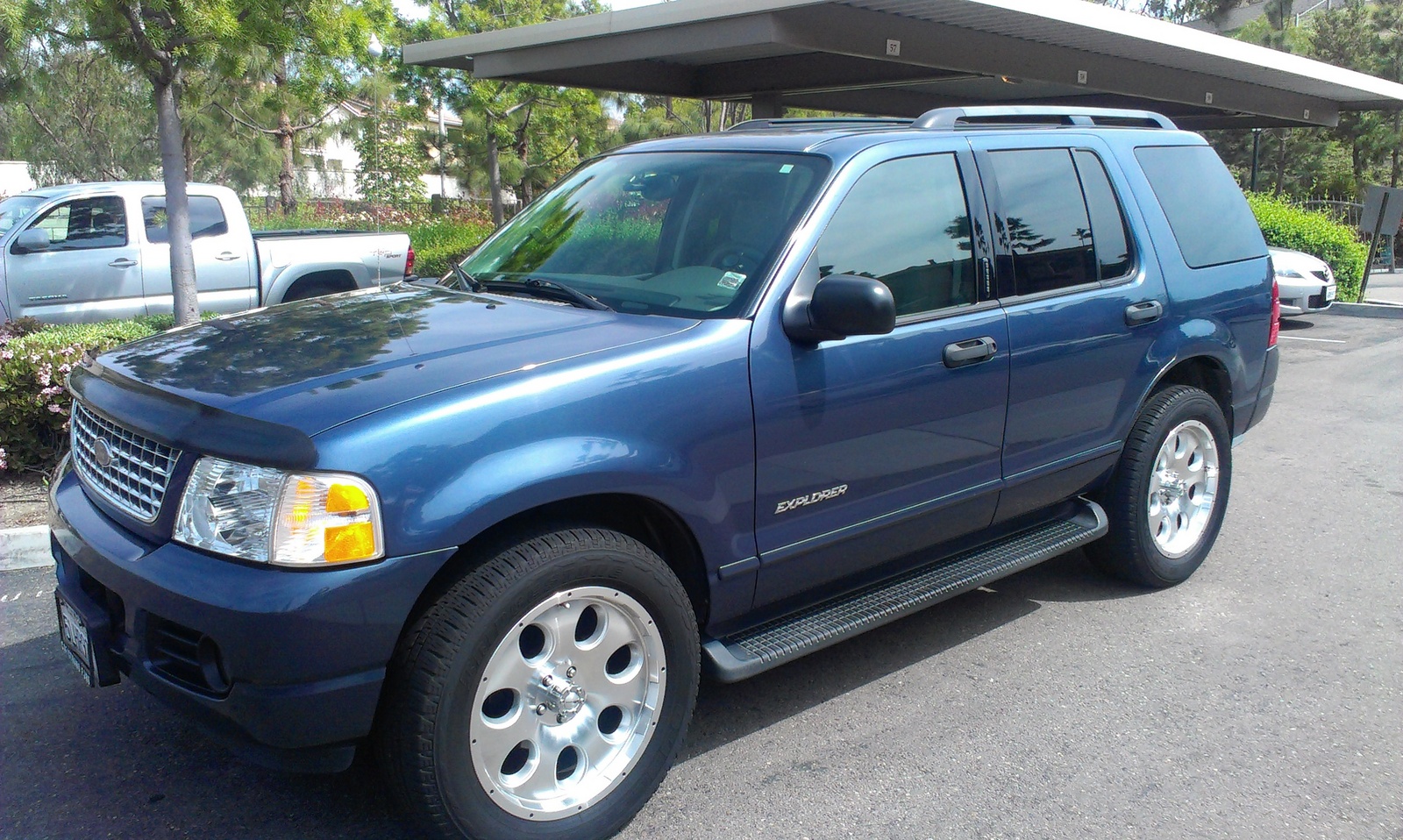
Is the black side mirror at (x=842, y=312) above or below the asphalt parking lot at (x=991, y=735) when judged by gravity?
above

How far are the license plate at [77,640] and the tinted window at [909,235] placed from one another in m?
2.34

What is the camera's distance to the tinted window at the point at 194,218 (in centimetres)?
1023

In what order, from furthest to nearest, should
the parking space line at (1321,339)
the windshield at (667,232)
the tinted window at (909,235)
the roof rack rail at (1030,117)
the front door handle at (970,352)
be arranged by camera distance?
the parking space line at (1321,339)
the roof rack rail at (1030,117)
the front door handle at (970,352)
the tinted window at (909,235)
the windshield at (667,232)

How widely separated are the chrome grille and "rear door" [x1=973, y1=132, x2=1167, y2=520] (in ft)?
9.09

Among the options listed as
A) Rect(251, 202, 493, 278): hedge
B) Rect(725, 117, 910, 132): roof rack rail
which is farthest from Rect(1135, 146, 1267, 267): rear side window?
Rect(251, 202, 493, 278): hedge

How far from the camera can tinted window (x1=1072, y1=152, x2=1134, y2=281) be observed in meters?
4.50

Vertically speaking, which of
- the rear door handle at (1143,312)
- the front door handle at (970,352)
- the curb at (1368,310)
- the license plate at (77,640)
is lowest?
the curb at (1368,310)

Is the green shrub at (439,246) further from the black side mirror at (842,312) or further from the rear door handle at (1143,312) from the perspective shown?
the black side mirror at (842,312)

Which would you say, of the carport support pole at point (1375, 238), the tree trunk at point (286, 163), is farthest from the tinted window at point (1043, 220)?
the tree trunk at point (286, 163)

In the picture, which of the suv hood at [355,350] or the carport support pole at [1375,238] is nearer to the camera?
the suv hood at [355,350]

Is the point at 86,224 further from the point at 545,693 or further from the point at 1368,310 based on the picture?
the point at 1368,310

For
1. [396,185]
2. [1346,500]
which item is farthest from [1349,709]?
[396,185]

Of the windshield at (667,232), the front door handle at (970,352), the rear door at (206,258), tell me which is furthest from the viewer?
the rear door at (206,258)

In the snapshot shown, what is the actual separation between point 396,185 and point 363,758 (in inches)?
1097
